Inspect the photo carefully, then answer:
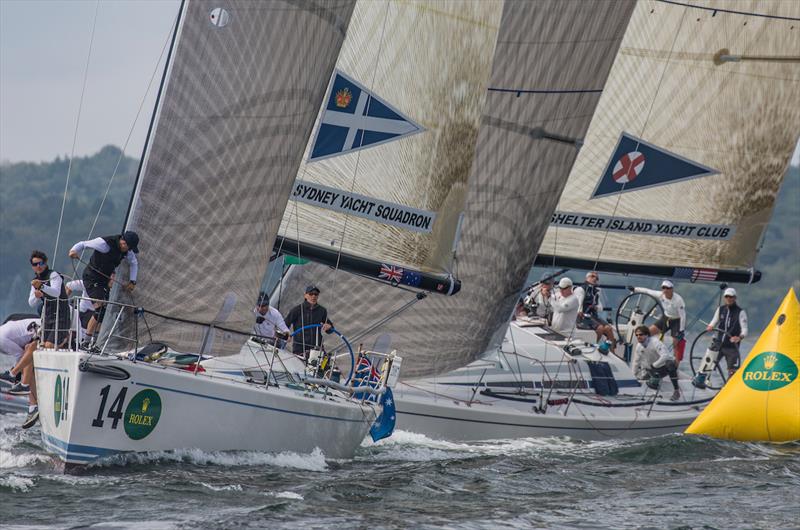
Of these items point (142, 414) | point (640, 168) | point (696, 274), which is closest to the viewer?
point (142, 414)

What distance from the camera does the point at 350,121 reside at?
11.4m

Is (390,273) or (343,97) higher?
(343,97)

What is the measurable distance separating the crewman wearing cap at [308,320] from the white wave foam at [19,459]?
2606mm

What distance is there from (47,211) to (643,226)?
→ 77.0 metres

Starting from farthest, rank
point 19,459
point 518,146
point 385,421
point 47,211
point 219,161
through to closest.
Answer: point 47,211 < point 518,146 < point 385,421 < point 219,161 < point 19,459

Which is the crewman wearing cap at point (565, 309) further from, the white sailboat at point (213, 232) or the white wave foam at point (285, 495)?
the white wave foam at point (285, 495)

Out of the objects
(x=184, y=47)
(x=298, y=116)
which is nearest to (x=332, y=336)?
(x=298, y=116)

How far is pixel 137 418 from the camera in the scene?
8.55 metres

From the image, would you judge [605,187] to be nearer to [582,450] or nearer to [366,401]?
[582,450]

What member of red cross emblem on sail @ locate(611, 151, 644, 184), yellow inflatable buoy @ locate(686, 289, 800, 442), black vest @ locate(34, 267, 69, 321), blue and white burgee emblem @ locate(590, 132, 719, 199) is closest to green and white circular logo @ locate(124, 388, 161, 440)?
black vest @ locate(34, 267, 69, 321)

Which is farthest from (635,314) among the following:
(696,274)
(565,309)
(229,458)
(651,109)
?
(229,458)

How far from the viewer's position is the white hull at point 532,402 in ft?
39.3

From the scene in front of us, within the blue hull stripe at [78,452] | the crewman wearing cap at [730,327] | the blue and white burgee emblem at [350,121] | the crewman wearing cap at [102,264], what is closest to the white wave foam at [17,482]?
the blue hull stripe at [78,452]

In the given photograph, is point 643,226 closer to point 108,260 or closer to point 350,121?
point 350,121
